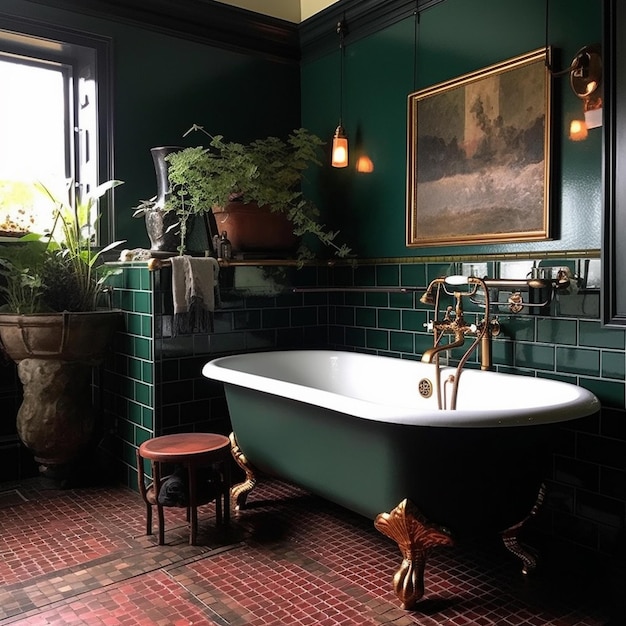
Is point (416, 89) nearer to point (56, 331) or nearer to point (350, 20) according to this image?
point (350, 20)

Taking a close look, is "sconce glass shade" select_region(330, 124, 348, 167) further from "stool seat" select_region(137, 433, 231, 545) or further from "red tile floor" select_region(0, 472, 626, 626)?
"red tile floor" select_region(0, 472, 626, 626)

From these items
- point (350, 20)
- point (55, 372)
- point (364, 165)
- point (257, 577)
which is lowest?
point (257, 577)

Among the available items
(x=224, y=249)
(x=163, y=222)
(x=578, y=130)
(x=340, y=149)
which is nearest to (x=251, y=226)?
(x=224, y=249)

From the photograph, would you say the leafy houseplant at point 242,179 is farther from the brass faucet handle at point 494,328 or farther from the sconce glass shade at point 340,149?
the brass faucet handle at point 494,328

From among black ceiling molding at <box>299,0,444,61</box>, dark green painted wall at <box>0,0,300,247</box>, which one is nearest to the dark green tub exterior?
dark green painted wall at <box>0,0,300,247</box>

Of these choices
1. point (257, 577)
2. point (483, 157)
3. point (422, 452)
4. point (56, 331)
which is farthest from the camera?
point (56, 331)

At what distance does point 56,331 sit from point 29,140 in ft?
3.89

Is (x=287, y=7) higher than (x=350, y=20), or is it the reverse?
(x=287, y=7)

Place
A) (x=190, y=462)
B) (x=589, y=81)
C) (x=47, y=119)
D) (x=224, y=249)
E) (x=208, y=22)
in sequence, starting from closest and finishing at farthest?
(x=589, y=81) < (x=190, y=462) < (x=224, y=249) < (x=47, y=119) < (x=208, y=22)

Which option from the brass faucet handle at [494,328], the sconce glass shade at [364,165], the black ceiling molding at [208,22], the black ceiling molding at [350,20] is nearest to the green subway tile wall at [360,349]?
the brass faucet handle at [494,328]

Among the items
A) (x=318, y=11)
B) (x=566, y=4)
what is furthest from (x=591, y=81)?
(x=318, y=11)

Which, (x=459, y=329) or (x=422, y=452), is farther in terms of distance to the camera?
(x=459, y=329)

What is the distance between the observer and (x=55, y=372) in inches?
127

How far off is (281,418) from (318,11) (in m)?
2.63
